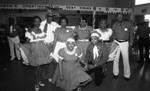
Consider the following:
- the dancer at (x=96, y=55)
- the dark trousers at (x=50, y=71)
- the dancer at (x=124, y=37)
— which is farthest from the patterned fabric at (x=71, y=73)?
the dancer at (x=124, y=37)

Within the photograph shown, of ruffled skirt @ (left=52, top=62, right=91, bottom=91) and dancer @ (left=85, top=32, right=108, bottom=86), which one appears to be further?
dancer @ (left=85, top=32, right=108, bottom=86)

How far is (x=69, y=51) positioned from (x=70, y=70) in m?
0.40

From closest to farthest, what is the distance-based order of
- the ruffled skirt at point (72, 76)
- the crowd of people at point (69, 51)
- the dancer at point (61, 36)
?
the ruffled skirt at point (72, 76), the crowd of people at point (69, 51), the dancer at point (61, 36)

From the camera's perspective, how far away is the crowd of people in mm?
3145

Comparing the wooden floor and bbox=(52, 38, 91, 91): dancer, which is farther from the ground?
bbox=(52, 38, 91, 91): dancer

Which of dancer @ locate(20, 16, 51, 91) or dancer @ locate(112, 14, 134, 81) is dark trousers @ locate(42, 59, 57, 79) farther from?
dancer @ locate(112, 14, 134, 81)

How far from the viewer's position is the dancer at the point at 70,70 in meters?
3.00

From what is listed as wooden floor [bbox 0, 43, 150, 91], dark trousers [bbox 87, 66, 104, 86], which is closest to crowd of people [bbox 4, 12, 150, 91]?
dark trousers [bbox 87, 66, 104, 86]

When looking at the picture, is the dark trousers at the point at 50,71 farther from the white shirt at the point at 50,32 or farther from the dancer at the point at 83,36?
the dancer at the point at 83,36

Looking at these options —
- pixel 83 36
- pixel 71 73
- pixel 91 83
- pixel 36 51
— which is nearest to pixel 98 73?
pixel 91 83

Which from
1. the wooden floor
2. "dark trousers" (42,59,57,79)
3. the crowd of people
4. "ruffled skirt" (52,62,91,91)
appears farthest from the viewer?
"dark trousers" (42,59,57,79)

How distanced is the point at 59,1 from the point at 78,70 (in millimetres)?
11999

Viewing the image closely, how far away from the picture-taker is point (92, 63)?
377cm

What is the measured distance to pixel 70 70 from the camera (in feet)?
10.1
